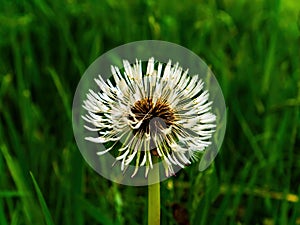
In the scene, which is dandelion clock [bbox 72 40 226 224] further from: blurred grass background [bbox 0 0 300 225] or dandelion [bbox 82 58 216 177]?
blurred grass background [bbox 0 0 300 225]

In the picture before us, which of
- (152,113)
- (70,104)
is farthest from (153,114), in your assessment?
(70,104)

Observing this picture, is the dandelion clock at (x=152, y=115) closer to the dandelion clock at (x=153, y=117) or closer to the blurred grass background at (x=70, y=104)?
the dandelion clock at (x=153, y=117)

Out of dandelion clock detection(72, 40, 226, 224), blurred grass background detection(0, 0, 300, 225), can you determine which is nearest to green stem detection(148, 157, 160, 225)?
dandelion clock detection(72, 40, 226, 224)

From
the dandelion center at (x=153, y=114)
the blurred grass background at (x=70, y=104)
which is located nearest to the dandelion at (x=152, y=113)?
the dandelion center at (x=153, y=114)

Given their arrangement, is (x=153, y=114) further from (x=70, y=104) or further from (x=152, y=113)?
(x=70, y=104)

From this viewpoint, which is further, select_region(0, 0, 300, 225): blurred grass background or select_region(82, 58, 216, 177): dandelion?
select_region(0, 0, 300, 225): blurred grass background

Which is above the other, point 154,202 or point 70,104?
point 70,104
